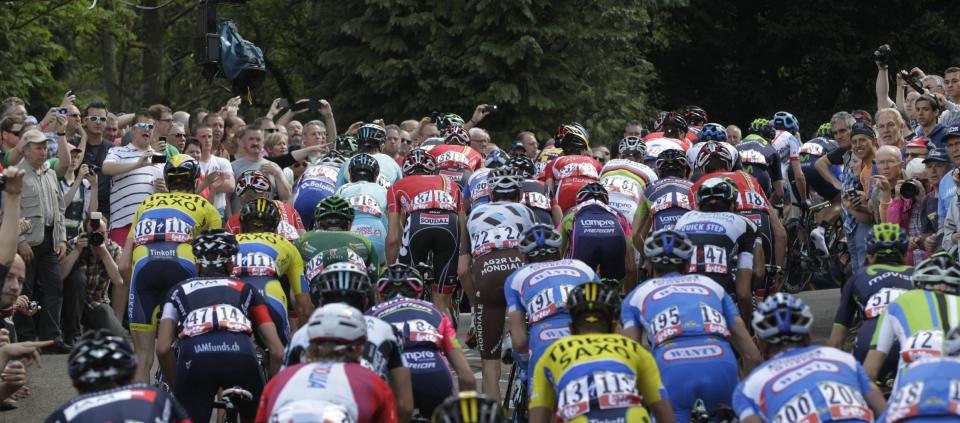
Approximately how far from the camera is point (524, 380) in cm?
1235

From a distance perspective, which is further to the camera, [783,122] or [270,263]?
[783,122]

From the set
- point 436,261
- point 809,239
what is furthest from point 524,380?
point 809,239

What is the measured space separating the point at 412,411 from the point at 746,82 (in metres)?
30.2

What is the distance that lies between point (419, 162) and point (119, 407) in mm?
8701

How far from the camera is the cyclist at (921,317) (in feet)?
31.3

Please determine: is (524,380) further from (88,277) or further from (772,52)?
(772,52)

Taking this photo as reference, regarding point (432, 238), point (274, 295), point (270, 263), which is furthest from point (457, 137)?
point (274, 295)

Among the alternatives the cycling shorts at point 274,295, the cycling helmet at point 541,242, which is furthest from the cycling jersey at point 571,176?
the cycling helmet at point 541,242

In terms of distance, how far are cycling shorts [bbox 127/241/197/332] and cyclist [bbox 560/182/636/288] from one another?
349 centimetres

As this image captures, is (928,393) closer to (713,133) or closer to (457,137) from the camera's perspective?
(713,133)

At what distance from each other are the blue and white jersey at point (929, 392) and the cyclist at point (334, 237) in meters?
6.21

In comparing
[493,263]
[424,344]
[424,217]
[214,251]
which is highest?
[424,217]

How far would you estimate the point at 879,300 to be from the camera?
10.9 m

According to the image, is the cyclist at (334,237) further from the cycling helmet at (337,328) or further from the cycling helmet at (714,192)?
the cycling helmet at (337,328)
